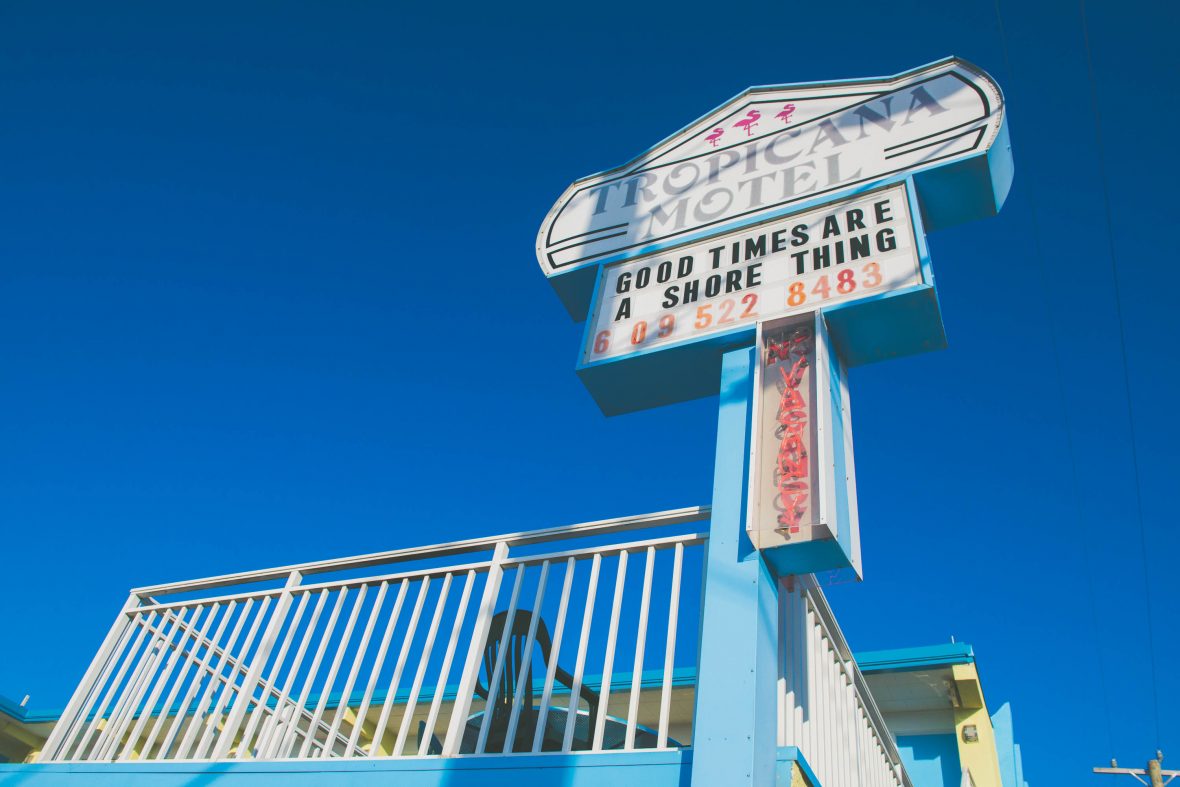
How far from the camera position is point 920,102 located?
617 cm

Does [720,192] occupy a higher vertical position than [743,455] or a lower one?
higher

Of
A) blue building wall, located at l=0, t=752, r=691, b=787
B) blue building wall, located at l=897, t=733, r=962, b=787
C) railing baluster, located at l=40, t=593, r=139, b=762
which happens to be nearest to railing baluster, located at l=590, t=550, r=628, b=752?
blue building wall, located at l=0, t=752, r=691, b=787

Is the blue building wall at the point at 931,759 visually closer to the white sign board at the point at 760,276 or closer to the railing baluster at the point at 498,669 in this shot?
the white sign board at the point at 760,276

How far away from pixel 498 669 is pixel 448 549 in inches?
33.9

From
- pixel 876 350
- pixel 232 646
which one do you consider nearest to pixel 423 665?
pixel 232 646

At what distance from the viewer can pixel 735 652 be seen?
11.9 feet

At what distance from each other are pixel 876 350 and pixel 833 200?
4.00 ft

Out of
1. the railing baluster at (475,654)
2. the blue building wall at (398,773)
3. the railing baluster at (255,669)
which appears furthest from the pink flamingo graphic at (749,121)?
the blue building wall at (398,773)

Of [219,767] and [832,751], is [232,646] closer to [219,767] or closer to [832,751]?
[219,767]

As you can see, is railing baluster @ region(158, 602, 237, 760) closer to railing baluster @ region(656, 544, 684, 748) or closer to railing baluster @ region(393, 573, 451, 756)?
railing baluster @ region(393, 573, 451, 756)

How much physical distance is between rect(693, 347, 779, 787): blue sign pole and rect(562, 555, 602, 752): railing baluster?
52 cm

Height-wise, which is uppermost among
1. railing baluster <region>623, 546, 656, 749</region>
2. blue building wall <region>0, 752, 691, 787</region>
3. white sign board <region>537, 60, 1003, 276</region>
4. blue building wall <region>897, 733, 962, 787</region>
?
white sign board <region>537, 60, 1003, 276</region>

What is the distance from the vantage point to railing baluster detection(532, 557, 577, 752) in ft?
12.4

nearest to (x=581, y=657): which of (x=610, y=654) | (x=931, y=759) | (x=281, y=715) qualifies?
(x=610, y=654)
